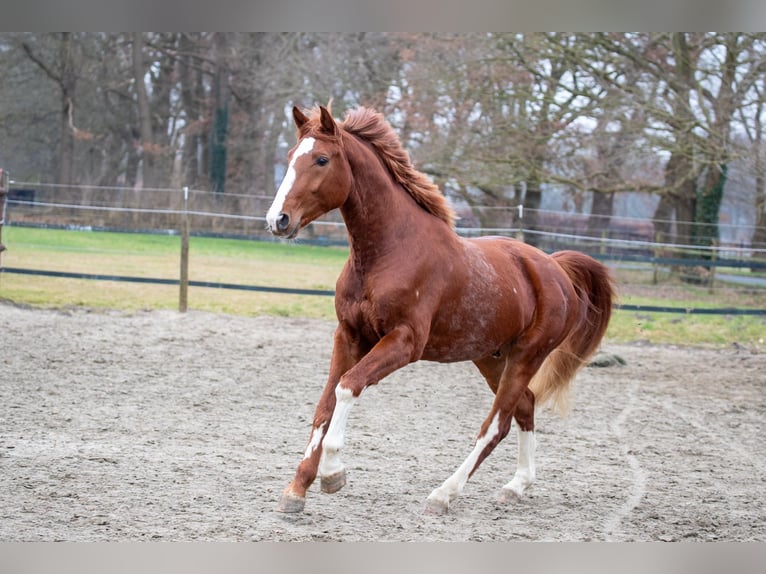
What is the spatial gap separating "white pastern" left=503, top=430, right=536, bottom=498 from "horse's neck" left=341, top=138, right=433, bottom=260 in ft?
4.77

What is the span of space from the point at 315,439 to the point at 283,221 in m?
1.07

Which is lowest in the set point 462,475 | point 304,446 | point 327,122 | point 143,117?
point 304,446

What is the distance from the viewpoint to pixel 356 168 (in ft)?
13.9

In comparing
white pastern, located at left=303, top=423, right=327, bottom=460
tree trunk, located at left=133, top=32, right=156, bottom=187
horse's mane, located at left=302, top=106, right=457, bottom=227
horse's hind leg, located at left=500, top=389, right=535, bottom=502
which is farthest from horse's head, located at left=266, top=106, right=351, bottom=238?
tree trunk, located at left=133, top=32, right=156, bottom=187

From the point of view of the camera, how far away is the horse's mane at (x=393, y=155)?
14.4ft

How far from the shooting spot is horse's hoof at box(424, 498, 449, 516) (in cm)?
424

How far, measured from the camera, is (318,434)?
4.11m

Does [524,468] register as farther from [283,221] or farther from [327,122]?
[327,122]

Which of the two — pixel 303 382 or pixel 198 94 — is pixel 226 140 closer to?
pixel 198 94

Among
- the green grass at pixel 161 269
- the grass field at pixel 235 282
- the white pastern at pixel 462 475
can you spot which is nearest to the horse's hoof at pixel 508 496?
the white pastern at pixel 462 475

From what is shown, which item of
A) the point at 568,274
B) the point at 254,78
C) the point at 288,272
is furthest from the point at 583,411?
the point at 254,78

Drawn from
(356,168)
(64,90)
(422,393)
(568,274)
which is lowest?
(422,393)

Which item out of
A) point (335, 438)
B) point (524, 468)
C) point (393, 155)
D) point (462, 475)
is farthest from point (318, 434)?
point (393, 155)

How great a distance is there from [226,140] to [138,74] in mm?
3304
